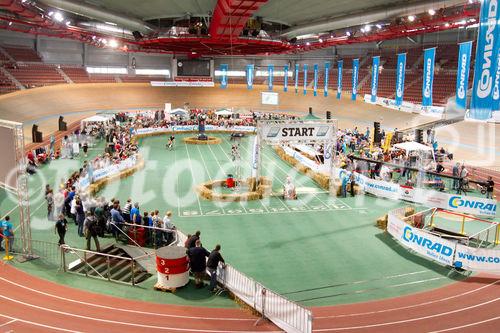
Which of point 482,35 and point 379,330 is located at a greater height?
point 482,35

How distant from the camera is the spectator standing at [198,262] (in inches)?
469

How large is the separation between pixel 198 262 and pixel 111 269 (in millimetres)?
3177

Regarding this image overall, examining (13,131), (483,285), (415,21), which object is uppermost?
(415,21)

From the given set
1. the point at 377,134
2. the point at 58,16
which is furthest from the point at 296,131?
the point at 58,16

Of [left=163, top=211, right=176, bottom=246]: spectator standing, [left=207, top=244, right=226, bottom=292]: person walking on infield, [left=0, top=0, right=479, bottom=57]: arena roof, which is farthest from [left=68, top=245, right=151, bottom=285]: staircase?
[left=0, top=0, right=479, bottom=57]: arena roof

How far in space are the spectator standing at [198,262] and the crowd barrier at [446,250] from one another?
25.5 ft

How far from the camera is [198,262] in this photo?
11.9 meters

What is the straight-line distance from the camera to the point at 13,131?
12961 mm

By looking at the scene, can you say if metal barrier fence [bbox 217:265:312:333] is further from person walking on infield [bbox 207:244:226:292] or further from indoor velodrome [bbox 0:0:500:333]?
person walking on infield [bbox 207:244:226:292]

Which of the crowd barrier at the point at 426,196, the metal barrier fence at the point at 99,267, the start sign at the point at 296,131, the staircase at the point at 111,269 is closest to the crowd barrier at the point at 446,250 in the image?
the crowd barrier at the point at 426,196

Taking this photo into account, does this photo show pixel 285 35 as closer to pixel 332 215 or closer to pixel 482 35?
pixel 332 215

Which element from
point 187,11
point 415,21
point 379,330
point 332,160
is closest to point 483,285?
point 379,330

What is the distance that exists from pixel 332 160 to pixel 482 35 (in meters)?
11.8

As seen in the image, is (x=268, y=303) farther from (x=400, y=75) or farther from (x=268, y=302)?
(x=400, y=75)
